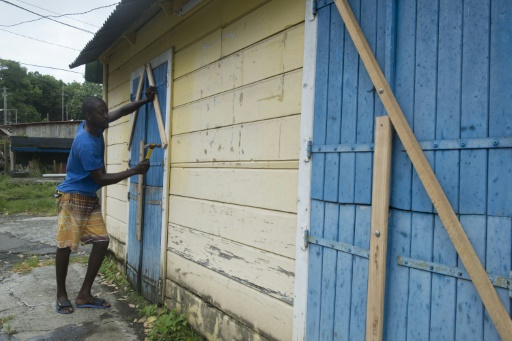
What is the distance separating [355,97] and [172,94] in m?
2.43

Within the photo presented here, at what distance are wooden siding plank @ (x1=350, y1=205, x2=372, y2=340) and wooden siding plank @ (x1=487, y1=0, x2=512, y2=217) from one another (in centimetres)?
55

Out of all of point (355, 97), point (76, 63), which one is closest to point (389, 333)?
point (355, 97)

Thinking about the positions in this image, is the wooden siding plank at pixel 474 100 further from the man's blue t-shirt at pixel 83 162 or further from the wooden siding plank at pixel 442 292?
the man's blue t-shirt at pixel 83 162

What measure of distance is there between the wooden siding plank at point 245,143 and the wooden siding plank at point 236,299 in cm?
95

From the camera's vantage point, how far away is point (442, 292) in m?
1.49

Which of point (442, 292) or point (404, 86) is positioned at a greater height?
point (404, 86)

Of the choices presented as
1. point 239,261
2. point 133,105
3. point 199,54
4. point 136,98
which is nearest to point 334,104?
point 239,261

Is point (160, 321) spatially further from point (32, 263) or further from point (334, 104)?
point (32, 263)

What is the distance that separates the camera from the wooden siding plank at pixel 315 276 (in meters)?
2.01

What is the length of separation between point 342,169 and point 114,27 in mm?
3677

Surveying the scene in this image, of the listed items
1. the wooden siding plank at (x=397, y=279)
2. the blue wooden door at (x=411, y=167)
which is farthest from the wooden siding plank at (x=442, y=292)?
the wooden siding plank at (x=397, y=279)

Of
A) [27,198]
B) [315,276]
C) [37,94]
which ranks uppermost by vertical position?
[37,94]

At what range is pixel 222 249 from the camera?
295cm

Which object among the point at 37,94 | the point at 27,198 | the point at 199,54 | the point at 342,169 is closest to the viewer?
the point at 342,169
